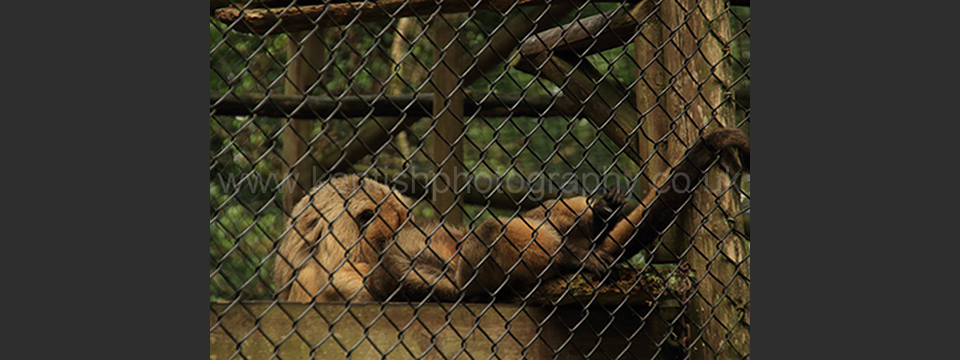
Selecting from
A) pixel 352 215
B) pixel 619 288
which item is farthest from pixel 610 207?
pixel 352 215

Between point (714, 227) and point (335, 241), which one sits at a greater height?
point (714, 227)

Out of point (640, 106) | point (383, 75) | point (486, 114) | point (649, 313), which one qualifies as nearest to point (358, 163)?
point (383, 75)

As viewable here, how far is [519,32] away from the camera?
619 cm

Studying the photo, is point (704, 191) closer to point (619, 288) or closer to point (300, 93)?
point (619, 288)

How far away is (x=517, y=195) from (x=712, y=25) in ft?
9.35

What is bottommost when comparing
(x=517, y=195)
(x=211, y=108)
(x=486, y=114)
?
(x=517, y=195)

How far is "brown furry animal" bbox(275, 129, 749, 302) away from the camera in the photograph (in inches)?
129

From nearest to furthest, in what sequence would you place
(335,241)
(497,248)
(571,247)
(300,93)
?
(497,248), (571,247), (335,241), (300,93)

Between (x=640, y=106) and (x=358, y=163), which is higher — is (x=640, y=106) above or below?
above

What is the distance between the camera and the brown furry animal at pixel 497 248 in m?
3.28

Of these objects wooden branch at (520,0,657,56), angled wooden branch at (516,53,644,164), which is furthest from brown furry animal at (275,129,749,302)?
wooden branch at (520,0,657,56)

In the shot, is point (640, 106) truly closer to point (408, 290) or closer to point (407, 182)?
point (408, 290)

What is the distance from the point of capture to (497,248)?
3.29m

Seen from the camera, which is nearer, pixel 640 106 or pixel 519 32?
pixel 640 106
